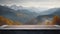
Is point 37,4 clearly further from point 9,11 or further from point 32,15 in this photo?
point 9,11

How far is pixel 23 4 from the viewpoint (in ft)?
9.44

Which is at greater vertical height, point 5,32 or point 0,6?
point 0,6

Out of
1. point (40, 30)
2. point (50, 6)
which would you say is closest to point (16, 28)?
point (40, 30)

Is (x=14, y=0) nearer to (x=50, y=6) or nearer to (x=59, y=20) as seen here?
(x=50, y=6)

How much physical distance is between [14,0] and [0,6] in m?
0.29

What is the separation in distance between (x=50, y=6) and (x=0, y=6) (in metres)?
0.94

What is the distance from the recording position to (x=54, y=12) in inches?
113

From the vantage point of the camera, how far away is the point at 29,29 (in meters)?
2.82

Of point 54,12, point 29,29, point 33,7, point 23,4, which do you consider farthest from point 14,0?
point 54,12

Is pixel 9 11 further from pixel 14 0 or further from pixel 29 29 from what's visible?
pixel 29 29

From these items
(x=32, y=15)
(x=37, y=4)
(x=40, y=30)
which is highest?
(x=37, y=4)

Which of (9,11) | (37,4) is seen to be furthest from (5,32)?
(37,4)

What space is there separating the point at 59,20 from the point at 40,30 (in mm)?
405

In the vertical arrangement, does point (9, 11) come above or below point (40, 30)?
above
